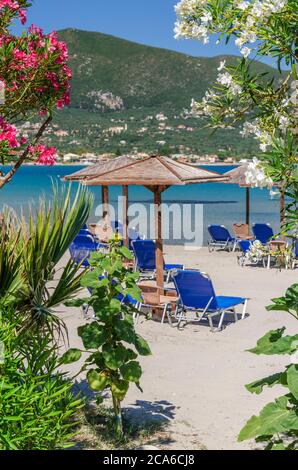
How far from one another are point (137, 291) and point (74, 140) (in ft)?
341

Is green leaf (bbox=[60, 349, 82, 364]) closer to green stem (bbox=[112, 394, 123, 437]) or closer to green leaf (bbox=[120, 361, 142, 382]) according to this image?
green leaf (bbox=[120, 361, 142, 382])

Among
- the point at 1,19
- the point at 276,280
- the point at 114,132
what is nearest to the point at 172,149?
the point at 114,132

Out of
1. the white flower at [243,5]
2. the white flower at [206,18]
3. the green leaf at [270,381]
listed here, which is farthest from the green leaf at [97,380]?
the white flower at [243,5]

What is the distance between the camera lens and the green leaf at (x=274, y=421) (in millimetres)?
2986

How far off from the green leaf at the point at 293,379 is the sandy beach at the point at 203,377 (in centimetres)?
49

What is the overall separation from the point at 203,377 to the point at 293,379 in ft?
10.3

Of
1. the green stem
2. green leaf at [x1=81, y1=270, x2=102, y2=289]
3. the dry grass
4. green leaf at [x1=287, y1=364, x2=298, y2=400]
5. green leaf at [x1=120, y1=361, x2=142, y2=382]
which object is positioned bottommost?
the dry grass

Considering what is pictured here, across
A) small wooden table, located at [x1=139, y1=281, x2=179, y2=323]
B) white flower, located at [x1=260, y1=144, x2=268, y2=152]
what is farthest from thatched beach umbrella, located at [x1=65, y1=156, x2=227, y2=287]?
white flower, located at [x1=260, y1=144, x2=268, y2=152]

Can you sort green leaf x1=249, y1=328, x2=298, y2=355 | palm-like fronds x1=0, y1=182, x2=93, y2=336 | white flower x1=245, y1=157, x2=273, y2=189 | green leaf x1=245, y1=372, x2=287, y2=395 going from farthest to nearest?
palm-like fronds x1=0, y1=182, x2=93, y2=336 < green leaf x1=245, y1=372, x2=287, y2=395 < green leaf x1=249, y1=328, x2=298, y2=355 < white flower x1=245, y1=157, x2=273, y2=189

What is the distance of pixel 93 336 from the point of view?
167 inches

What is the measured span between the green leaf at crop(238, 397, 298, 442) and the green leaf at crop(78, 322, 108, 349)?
1.29 metres

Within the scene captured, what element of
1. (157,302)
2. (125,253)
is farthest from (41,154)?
(157,302)

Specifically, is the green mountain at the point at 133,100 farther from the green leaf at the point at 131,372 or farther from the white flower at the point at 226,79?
the white flower at the point at 226,79

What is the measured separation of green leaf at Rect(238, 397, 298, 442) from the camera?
2.99 m
